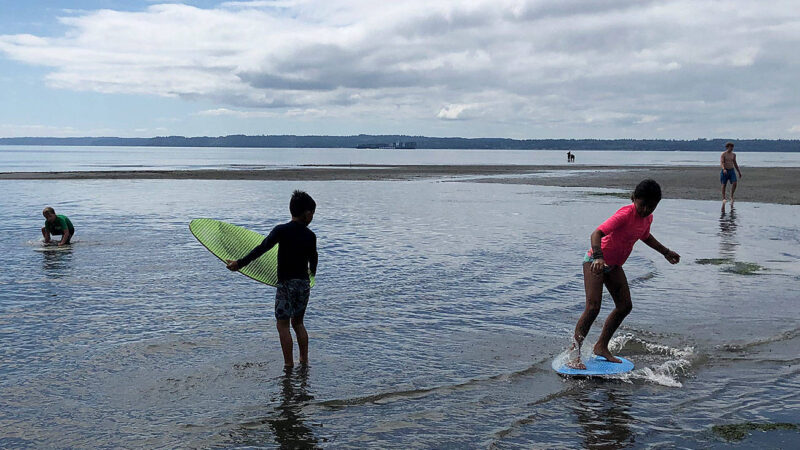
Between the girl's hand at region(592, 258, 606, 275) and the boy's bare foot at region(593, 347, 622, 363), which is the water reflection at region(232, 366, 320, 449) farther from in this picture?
the boy's bare foot at region(593, 347, 622, 363)

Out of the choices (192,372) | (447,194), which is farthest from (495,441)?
(447,194)

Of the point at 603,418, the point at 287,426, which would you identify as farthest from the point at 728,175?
the point at 287,426

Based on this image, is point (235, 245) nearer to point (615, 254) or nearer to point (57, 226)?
point (615, 254)

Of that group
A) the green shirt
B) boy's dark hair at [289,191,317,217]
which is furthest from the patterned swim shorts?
the green shirt

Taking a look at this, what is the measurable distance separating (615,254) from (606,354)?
3.71 ft

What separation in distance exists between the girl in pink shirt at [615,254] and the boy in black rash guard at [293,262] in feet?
9.32

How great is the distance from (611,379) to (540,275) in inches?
222

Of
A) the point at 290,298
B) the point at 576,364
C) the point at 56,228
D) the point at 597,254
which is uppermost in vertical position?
the point at 597,254

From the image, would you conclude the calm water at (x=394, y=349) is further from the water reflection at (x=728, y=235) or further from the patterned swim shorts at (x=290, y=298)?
the patterned swim shorts at (x=290, y=298)

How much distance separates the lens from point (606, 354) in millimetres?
7434

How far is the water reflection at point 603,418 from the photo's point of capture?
546cm

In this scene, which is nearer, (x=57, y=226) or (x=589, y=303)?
(x=589, y=303)

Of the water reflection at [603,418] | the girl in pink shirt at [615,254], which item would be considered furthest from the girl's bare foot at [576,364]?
the water reflection at [603,418]

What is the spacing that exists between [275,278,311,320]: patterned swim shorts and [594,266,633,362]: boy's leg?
125 inches
